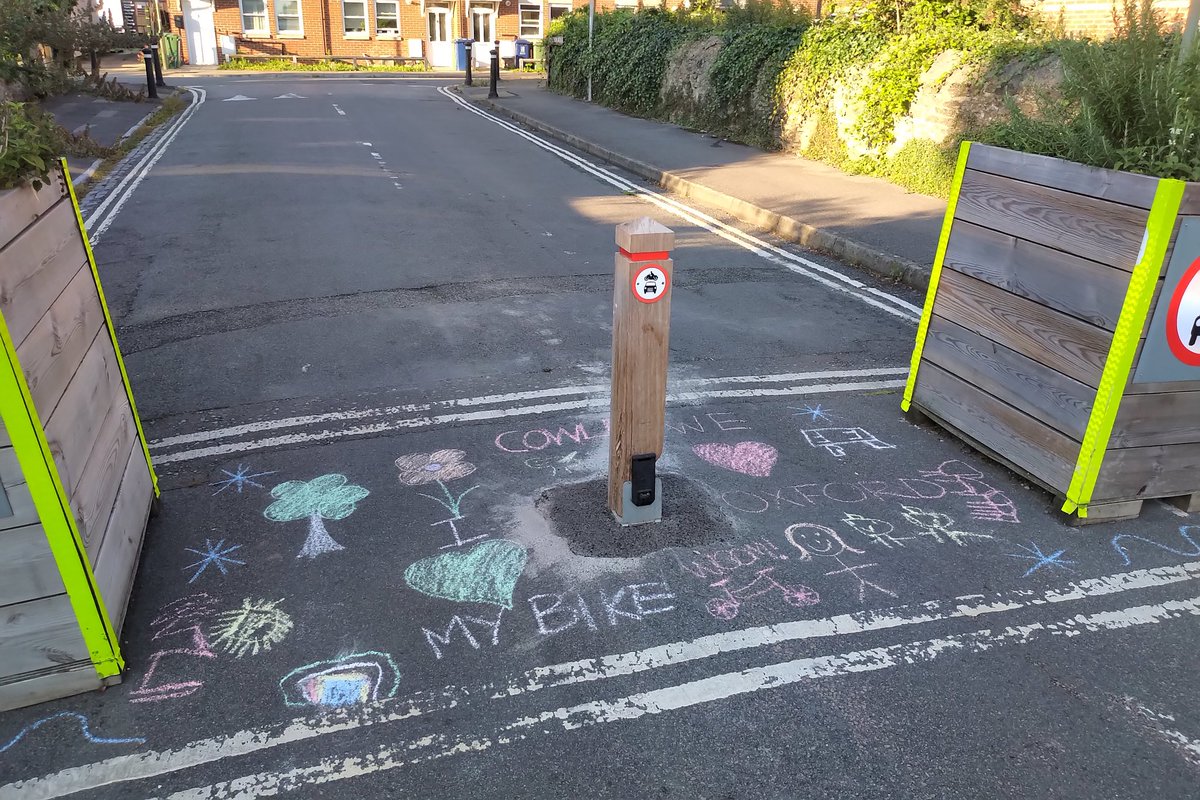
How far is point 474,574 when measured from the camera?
359 centimetres

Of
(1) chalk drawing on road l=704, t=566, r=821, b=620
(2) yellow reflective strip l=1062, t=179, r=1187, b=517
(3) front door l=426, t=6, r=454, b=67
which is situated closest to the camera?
(1) chalk drawing on road l=704, t=566, r=821, b=620

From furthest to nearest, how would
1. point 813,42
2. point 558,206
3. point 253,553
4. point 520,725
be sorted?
point 813,42, point 558,206, point 253,553, point 520,725

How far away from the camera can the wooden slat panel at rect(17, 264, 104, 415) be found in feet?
8.97

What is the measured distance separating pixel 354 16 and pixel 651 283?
43.5m

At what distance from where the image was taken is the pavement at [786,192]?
29.4ft

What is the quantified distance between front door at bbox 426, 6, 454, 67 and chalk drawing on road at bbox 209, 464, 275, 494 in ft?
138

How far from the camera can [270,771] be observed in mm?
2619

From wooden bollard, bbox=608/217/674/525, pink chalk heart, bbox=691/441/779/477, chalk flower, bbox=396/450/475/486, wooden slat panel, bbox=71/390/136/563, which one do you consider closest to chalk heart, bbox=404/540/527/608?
wooden bollard, bbox=608/217/674/525

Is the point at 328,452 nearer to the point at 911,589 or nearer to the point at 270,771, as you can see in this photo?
the point at 270,771

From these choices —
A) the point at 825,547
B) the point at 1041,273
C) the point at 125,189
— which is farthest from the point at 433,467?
the point at 125,189

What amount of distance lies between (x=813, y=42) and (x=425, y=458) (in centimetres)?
1288

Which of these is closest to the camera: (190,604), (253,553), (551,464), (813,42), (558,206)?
(190,604)

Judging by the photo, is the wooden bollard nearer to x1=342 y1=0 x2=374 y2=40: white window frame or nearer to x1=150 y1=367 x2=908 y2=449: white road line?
x1=150 y1=367 x2=908 y2=449: white road line

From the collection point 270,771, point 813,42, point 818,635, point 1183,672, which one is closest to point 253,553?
point 270,771
